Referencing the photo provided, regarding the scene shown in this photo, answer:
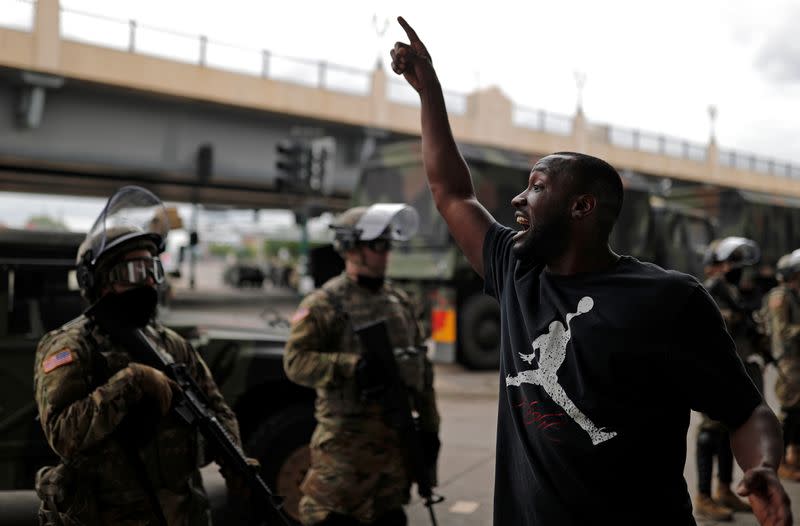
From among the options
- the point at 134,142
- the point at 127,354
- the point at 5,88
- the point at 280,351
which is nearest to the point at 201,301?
the point at 134,142

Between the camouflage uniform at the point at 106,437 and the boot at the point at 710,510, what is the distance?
3321 mm

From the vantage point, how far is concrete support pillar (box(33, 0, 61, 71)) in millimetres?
17469

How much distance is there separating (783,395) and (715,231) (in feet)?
31.9

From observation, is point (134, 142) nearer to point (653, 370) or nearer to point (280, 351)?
point (280, 351)

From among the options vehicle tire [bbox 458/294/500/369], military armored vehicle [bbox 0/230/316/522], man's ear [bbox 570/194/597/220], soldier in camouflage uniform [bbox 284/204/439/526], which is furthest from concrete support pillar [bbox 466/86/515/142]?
man's ear [bbox 570/194/597/220]

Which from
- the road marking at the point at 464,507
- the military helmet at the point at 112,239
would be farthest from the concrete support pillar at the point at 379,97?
the military helmet at the point at 112,239

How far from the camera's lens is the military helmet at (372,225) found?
341cm

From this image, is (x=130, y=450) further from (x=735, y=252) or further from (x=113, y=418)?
(x=735, y=252)

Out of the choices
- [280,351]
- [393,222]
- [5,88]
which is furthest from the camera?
[5,88]

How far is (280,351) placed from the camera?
434cm

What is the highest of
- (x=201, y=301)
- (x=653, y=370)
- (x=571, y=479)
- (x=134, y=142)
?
(x=134, y=142)

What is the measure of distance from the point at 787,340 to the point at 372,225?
11.3 feet

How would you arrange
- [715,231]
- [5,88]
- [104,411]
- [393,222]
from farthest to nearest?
[5,88] → [715,231] → [393,222] → [104,411]

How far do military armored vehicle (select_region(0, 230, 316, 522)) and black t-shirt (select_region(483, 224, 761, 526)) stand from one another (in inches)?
108
